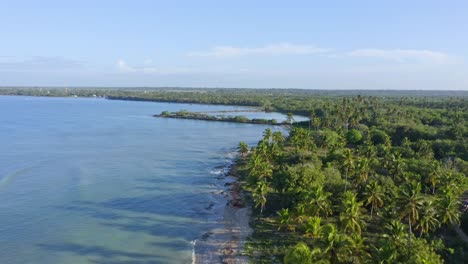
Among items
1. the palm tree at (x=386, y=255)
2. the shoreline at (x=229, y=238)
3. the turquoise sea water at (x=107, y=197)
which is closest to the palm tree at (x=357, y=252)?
the palm tree at (x=386, y=255)

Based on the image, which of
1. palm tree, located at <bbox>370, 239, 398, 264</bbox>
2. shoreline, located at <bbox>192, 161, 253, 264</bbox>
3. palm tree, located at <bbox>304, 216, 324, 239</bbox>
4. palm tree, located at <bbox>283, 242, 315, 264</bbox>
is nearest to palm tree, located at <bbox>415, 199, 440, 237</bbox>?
palm tree, located at <bbox>370, 239, 398, 264</bbox>

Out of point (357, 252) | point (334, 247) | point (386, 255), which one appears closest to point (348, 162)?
point (357, 252)

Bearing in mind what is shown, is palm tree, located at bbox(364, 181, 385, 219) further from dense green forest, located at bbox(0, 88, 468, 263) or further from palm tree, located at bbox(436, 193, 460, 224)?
palm tree, located at bbox(436, 193, 460, 224)

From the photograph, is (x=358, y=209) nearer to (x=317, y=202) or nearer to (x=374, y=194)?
(x=317, y=202)

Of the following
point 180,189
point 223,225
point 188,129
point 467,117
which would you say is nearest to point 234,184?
point 180,189

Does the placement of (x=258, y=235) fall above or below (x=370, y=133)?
below

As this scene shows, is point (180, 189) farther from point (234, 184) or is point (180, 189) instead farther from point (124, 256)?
point (124, 256)

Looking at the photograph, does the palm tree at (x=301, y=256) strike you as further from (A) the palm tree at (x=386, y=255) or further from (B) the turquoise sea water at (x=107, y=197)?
(B) the turquoise sea water at (x=107, y=197)
